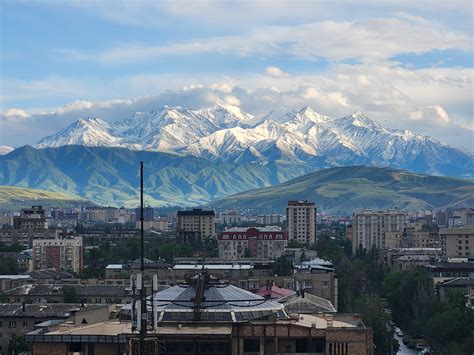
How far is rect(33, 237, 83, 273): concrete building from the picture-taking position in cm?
14862

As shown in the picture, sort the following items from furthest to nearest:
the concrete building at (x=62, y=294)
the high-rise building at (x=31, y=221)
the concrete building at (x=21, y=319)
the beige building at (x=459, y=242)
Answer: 1. the high-rise building at (x=31, y=221)
2. the beige building at (x=459, y=242)
3. the concrete building at (x=62, y=294)
4. the concrete building at (x=21, y=319)

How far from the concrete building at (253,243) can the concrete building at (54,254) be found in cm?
2555

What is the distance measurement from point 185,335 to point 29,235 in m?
137

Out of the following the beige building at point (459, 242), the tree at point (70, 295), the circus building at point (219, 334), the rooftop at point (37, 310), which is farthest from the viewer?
the beige building at point (459, 242)

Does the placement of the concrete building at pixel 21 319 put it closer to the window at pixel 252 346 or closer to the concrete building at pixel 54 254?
the window at pixel 252 346

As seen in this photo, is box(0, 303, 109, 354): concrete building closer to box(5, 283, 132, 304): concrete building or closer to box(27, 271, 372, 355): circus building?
box(5, 283, 132, 304): concrete building

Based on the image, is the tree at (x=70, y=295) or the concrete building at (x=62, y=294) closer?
the tree at (x=70, y=295)

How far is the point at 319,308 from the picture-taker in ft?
209

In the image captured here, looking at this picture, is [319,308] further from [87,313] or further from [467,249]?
[467,249]

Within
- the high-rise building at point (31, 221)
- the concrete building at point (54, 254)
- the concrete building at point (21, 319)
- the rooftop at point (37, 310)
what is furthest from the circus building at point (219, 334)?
the high-rise building at point (31, 221)

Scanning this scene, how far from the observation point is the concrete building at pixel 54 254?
488 feet

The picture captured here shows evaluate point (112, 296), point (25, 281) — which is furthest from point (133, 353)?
point (25, 281)

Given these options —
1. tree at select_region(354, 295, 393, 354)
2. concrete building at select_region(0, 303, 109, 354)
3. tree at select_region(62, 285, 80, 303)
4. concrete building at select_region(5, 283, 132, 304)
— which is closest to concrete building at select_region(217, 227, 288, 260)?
concrete building at select_region(5, 283, 132, 304)

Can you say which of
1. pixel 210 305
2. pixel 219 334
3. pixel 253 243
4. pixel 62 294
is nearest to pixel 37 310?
pixel 62 294
